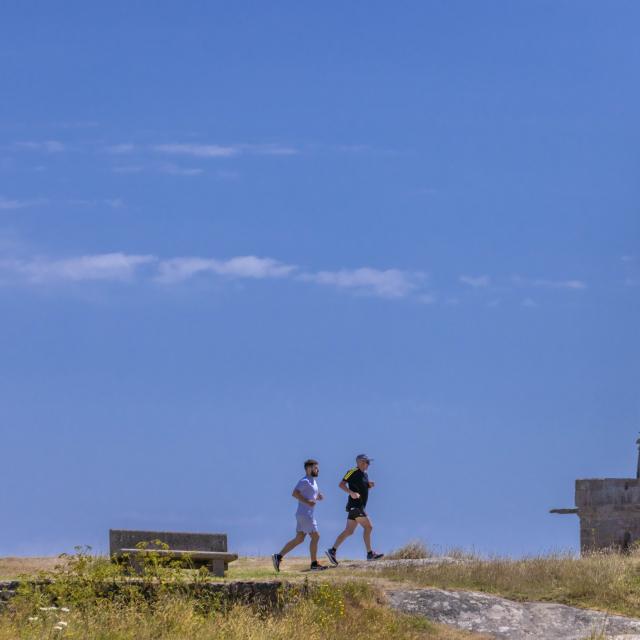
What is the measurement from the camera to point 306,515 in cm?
2384

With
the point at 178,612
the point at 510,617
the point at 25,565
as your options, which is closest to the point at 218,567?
the point at 178,612

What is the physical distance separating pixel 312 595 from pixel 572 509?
1707cm

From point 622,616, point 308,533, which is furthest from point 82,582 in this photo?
point 622,616

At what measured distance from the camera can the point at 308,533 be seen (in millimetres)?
23984

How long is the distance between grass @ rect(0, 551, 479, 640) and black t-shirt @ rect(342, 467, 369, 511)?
3825 mm

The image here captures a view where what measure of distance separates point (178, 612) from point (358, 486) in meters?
6.71

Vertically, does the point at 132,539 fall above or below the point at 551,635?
above

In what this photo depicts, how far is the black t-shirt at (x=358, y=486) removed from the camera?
971 inches

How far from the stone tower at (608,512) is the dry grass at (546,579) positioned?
11078mm

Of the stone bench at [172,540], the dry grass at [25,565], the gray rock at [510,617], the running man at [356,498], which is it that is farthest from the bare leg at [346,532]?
the dry grass at [25,565]

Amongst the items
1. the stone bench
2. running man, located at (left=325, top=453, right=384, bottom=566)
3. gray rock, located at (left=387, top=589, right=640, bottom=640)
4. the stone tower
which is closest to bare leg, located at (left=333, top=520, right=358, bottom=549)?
running man, located at (left=325, top=453, right=384, bottom=566)

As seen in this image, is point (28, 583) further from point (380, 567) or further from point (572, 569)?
point (572, 569)

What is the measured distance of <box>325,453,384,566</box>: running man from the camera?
24.6 metres

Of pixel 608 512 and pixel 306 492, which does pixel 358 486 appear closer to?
pixel 306 492
